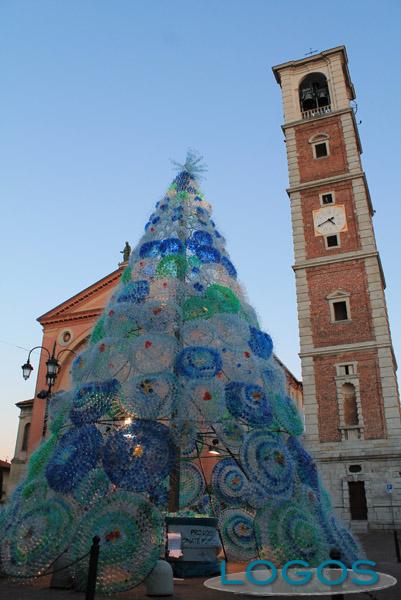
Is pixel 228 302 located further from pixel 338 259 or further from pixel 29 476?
pixel 338 259

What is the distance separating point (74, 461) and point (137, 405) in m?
1.31

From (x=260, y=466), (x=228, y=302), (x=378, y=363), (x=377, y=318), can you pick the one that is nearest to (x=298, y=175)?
(x=377, y=318)

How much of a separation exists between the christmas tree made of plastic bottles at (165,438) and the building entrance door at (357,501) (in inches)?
533

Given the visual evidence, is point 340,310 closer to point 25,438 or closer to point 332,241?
point 332,241

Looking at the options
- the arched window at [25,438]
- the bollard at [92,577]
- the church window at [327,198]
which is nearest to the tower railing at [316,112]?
the church window at [327,198]

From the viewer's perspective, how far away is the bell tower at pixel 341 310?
2167 cm

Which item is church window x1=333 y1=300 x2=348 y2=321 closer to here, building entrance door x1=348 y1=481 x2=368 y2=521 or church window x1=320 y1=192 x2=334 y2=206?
church window x1=320 y1=192 x2=334 y2=206

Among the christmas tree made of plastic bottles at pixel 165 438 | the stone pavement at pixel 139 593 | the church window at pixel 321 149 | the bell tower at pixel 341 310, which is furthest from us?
the church window at pixel 321 149

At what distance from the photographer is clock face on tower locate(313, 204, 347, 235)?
27.0 metres

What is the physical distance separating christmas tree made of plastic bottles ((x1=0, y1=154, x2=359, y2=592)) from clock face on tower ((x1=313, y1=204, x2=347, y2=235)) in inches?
698

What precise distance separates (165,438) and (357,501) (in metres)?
17.1

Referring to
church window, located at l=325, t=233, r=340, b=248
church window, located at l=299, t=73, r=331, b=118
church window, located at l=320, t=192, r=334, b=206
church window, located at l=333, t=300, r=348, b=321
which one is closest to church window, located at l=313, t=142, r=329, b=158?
church window, located at l=299, t=73, r=331, b=118

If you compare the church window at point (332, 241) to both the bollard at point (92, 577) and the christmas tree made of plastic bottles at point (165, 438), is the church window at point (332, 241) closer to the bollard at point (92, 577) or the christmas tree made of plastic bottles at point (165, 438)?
the christmas tree made of plastic bottles at point (165, 438)

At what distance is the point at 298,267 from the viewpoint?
2669cm
